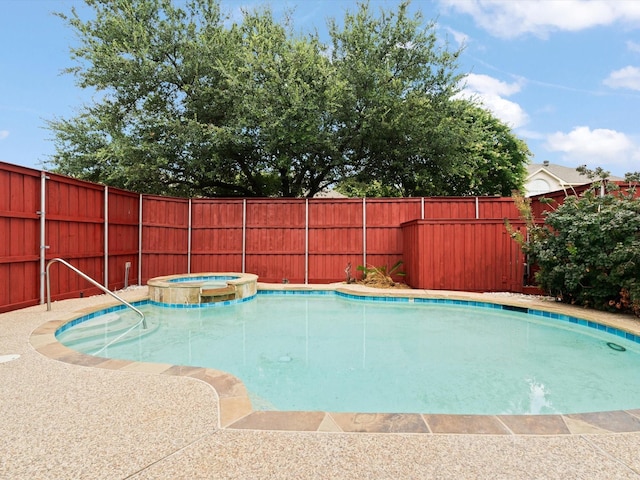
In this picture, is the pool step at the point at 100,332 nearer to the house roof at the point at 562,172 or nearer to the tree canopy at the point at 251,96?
the tree canopy at the point at 251,96

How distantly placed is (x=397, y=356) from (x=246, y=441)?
2585mm

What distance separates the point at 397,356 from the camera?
4.10 meters

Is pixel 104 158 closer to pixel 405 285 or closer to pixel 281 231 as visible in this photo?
pixel 281 231

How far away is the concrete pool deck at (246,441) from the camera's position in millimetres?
1640

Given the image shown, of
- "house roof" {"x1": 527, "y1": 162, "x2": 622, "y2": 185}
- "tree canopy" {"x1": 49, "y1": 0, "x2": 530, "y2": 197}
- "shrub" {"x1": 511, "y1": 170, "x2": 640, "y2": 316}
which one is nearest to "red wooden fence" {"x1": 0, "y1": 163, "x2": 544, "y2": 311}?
"shrub" {"x1": 511, "y1": 170, "x2": 640, "y2": 316}

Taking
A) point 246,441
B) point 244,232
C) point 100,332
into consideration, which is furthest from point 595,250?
point 100,332

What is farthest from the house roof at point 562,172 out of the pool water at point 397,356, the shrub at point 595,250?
the pool water at point 397,356

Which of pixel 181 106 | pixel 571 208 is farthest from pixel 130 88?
pixel 571 208

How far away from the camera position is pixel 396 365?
378 centimetres

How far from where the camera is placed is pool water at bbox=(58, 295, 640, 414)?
2.92m

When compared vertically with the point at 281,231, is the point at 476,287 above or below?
below

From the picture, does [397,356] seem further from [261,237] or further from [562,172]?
[562,172]

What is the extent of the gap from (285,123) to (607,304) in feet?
26.6

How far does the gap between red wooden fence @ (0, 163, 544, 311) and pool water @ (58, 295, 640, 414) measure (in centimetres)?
137
